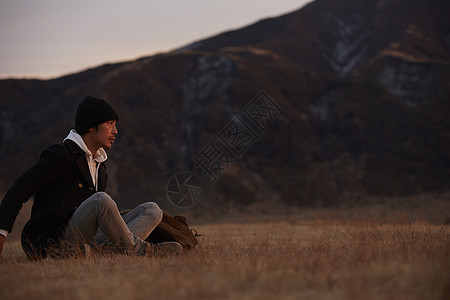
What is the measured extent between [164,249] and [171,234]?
388 mm

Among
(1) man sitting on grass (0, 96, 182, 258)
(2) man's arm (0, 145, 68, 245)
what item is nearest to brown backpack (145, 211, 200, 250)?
(1) man sitting on grass (0, 96, 182, 258)

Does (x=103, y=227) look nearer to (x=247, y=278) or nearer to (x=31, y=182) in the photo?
(x=31, y=182)

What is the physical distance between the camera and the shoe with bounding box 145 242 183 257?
449cm

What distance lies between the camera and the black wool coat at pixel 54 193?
4.36m

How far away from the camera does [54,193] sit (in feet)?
14.8

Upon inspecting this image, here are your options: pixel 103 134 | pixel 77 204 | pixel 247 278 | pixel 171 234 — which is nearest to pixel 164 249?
pixel 171 234

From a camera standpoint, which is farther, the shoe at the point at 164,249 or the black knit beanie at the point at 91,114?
the black knit beanie at the point at 91,114

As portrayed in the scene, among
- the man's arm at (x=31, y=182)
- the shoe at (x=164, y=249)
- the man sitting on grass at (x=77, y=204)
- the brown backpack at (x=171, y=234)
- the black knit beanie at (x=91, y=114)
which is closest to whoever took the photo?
the man's arm at (x=31, y=182)

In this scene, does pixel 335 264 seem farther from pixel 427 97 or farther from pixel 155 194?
pixel 427 97

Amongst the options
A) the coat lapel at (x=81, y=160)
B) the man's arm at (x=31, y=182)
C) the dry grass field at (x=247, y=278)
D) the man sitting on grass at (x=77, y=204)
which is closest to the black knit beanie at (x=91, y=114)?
the man sitting on grass at (x=77, y=204)

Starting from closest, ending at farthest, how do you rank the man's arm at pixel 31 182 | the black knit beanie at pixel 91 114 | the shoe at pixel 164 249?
the man's arm at pixel 31 182 → the shoe at pixel 164 249 → the black knit beanie at pixel 91 114

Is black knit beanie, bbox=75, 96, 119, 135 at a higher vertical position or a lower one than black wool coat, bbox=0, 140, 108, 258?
higher

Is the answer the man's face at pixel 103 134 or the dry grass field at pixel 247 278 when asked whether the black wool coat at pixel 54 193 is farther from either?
the dry grass field at pixel 247 278

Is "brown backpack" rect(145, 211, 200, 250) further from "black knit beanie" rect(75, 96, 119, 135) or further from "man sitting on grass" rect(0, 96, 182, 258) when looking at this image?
"black knit beanie" rect(75, 96, 119, 135)
